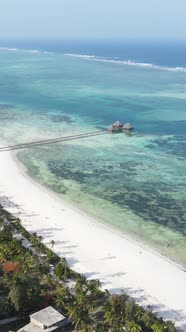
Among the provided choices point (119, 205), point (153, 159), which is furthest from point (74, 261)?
point (153, 159)

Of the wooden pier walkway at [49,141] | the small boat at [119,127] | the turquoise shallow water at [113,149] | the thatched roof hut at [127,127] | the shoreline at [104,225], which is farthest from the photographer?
the thatched roof hut at [127,127]

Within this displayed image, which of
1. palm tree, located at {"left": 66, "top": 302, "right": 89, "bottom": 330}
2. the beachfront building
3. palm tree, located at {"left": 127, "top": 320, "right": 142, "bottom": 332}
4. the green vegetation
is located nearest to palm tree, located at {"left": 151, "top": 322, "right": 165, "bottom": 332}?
the green vegetation

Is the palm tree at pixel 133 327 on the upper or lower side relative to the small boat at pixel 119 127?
lower

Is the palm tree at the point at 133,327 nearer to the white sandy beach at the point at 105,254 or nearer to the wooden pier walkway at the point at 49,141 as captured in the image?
the white sandy beach at the point at 105,254

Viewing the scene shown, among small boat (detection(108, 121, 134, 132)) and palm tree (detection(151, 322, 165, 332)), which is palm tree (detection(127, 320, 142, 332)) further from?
small boat (detection(108, 121, 134, 132))

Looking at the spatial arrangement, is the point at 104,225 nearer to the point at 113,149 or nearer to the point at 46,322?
the point at 46,322

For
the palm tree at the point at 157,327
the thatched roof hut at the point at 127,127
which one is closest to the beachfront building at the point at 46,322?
the palm tree at the point at 157,327

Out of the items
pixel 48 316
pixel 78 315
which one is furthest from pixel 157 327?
pixel 48 316
